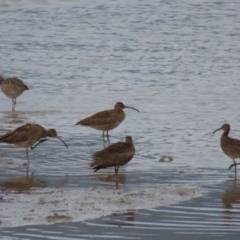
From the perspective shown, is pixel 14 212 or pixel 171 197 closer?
pixel 14 212

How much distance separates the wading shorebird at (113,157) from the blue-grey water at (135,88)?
206 mm

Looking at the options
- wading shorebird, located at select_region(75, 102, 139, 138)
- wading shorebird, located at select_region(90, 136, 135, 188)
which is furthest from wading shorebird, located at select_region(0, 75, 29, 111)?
wading shorebird, located at select_region(90, 136, 135, 188)

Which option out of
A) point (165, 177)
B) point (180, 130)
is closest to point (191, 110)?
point (180, 130)

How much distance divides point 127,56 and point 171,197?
1326cm

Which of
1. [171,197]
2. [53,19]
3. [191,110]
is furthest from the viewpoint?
[53,19]

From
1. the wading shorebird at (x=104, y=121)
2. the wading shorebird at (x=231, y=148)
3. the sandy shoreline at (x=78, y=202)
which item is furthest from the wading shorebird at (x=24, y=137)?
the wading shorebird at (x=231, y=148)

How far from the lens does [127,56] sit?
77.1 ft

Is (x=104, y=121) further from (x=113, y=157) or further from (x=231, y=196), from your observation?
(x=231, y=196)

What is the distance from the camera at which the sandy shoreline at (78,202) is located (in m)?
9.38

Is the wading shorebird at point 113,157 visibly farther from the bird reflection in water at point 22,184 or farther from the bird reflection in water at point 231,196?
the bird reflection in water at point 231,196

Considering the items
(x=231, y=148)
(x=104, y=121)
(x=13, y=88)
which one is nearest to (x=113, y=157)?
(x=231, y=148)

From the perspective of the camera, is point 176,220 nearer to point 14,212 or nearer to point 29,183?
point 14,212

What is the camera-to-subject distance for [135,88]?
19.1 meters

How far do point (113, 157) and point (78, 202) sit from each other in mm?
1464
